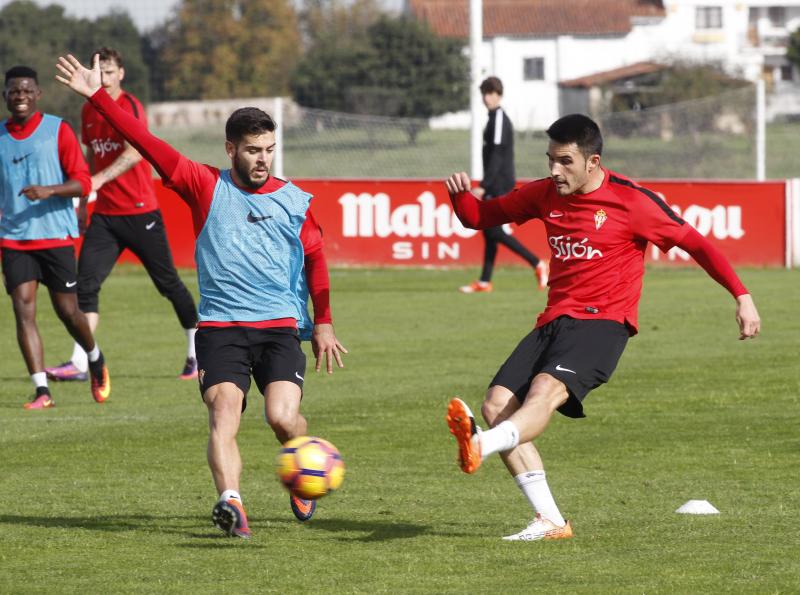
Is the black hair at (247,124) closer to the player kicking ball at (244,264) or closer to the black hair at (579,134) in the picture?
the player kicking ball at (244,264)

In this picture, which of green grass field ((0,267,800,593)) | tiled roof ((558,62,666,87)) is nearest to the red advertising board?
green grass field ((0,267,800,593))

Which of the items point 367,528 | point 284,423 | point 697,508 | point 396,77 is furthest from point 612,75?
point 284,423

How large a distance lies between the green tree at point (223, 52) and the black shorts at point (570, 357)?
24.1 m

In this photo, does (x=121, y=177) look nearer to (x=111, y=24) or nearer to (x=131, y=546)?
(x=131, y=546)

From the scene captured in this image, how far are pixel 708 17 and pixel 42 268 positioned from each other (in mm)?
78713

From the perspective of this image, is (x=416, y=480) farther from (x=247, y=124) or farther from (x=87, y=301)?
(x=87, y=301)

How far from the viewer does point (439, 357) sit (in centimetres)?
1374

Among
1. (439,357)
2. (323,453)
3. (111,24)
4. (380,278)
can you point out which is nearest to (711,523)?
(323,453)

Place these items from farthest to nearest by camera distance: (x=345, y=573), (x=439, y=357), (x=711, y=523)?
(x=439, y=357), (x=711, y=523), (x=345, y=573)

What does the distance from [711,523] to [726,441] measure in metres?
2.53

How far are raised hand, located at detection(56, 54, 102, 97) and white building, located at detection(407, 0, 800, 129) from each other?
18.3 m

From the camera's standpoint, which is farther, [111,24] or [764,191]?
[111,24]

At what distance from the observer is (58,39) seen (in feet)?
102

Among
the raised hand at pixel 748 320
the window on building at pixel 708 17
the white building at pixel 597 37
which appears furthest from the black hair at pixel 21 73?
the window on building at pixel 708 17
